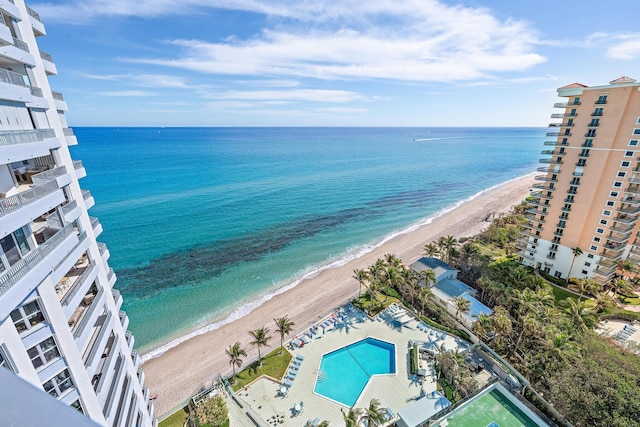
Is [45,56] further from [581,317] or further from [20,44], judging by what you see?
[581,317]

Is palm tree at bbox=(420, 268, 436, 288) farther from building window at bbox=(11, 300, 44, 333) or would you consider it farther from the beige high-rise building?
building window at bbox=(11, 300, 44, 333)

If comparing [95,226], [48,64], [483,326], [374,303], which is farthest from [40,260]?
[483,326]

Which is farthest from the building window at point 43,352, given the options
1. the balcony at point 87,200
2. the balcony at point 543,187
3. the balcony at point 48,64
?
the balcony at point 543,187

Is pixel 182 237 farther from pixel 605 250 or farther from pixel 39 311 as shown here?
pixel 605 250

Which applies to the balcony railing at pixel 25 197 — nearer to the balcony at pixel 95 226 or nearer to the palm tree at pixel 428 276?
the balcony at pixel 95 226

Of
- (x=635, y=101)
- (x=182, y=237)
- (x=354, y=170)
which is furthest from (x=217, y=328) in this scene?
(x=354, y=170)
